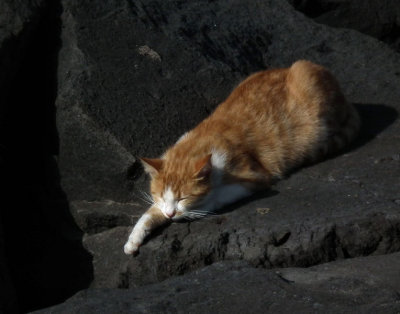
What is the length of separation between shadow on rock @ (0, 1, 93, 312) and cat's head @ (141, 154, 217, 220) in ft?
3.19

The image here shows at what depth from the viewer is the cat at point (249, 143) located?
502 centimetres

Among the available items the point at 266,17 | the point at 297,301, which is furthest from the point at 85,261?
the point at 266,17

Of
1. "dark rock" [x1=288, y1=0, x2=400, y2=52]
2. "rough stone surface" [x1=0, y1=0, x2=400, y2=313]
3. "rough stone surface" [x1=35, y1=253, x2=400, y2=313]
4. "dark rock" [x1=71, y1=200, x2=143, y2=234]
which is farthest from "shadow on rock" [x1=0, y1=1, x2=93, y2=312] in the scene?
"dark rock" [x1=288, y1=0, x2=400, y2=52]

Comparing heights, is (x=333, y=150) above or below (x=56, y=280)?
above

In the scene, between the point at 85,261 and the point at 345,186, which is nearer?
the point at 345,186

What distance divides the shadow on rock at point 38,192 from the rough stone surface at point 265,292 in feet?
4.77

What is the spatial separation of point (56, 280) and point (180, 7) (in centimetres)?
261

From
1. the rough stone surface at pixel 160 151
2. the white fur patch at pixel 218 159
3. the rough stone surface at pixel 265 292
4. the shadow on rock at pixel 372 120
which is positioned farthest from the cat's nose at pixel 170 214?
the shadow on rock at pixel 372 120

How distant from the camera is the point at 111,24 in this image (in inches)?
246

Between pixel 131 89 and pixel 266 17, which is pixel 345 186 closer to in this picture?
pixel 131 89

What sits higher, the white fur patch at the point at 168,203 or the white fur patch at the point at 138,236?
the white fur patch at the point at 168,203

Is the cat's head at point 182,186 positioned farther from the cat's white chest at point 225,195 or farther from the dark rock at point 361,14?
the dark rock at point 361,14

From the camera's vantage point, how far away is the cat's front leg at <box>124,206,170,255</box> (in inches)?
196

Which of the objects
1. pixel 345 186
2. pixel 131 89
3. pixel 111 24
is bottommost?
pixel 345 186
